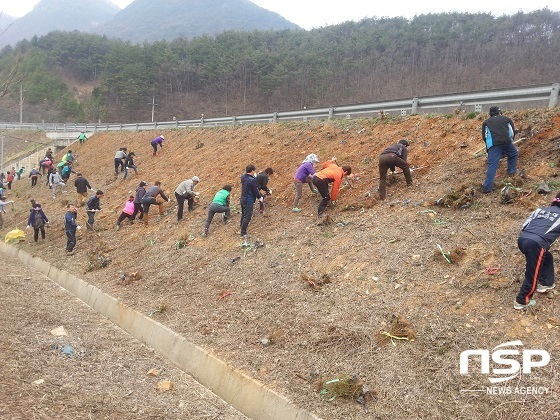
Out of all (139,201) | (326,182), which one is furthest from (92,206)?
(326,182)

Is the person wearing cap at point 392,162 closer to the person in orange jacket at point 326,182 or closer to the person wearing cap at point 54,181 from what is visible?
the person in orange jacket at point 326,182

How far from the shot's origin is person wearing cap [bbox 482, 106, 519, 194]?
305 inches

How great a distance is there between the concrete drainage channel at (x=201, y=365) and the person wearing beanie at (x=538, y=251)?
2892 mm

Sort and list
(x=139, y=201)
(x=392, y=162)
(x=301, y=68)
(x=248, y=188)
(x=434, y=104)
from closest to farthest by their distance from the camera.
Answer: (x=392, y=162) → (x=248, y=188) → (x=434, y=104) → (x=139, y=201) → (x=301, y=68)

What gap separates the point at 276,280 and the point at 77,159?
2727cm

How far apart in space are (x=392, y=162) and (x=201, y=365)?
551cm

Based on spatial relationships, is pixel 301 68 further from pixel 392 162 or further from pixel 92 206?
pixel 392 162

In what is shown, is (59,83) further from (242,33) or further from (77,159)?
(77,159)

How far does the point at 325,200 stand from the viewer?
31.9 ft

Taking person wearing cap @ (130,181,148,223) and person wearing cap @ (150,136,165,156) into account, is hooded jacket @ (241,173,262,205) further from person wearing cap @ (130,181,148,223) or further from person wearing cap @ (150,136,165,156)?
person wearing cap @ (150,136,165,156)

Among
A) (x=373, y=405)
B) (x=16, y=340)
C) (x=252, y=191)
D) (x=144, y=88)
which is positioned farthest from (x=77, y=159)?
(x=144, y=88)

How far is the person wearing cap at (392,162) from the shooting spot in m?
9.00

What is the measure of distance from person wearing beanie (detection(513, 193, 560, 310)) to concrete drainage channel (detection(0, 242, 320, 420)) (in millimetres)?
2892

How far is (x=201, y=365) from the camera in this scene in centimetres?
649
